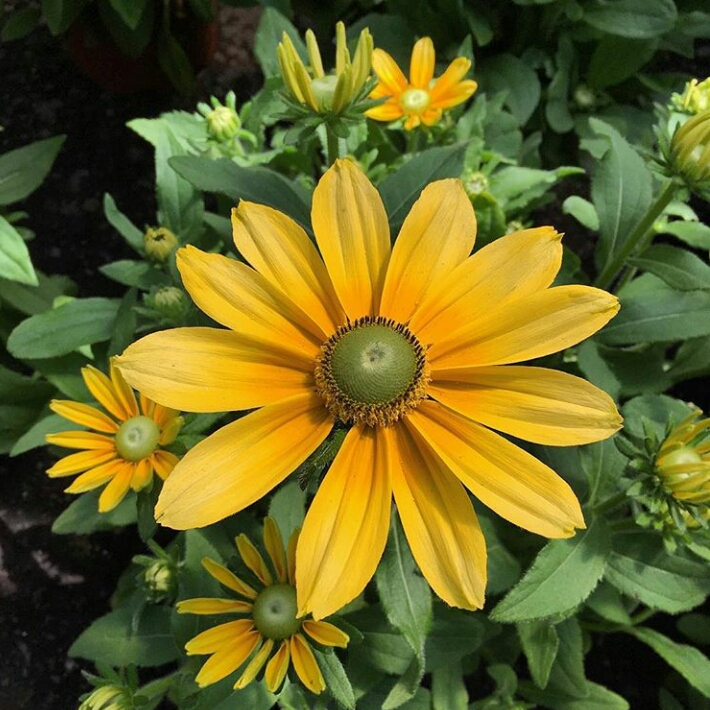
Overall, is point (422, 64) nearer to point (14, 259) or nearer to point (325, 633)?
point (14, 259)

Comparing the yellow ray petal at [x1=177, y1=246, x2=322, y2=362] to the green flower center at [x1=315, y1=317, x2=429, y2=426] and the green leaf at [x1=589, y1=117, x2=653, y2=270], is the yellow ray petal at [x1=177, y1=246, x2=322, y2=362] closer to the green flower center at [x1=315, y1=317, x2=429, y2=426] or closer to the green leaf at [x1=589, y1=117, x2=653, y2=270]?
the green flower center at [x1=315, y1=317, x2=429, y2=426]

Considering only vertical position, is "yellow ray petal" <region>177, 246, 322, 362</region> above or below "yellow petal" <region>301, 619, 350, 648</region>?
above

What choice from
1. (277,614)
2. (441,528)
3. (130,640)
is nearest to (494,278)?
(441,528)

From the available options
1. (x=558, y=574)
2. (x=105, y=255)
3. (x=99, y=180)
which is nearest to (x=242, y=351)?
(x=558, y=574)

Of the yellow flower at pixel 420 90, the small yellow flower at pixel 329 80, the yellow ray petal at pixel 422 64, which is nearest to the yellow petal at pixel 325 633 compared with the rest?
the small yellow flower at pixel 329 80

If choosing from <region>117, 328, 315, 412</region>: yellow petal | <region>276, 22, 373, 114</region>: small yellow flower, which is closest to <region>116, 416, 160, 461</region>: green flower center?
<region>117, 328, 315, 412</region>: yellow petal
